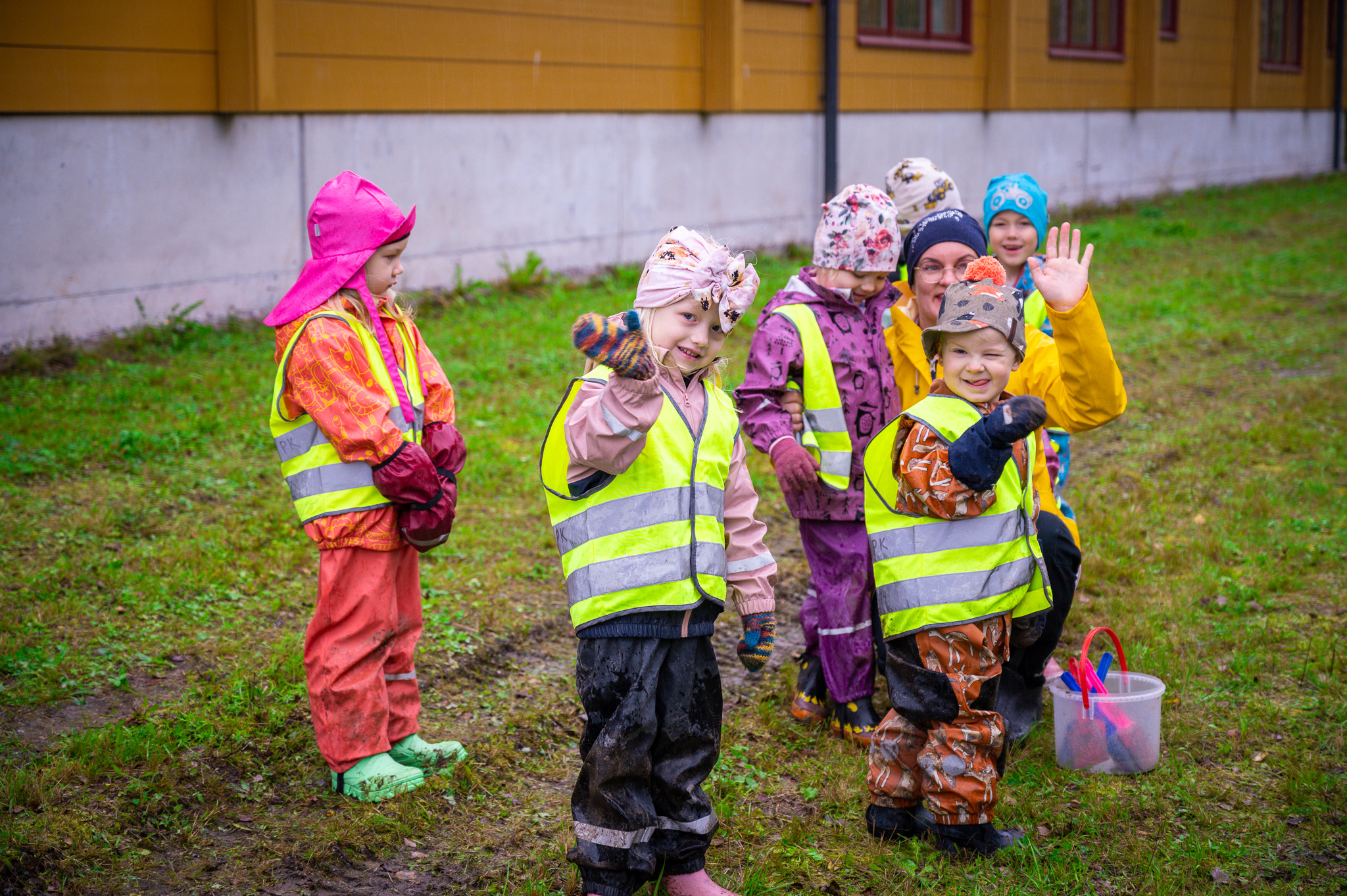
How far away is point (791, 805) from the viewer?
3.69 metres

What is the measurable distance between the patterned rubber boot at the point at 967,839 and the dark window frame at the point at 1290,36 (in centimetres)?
2534

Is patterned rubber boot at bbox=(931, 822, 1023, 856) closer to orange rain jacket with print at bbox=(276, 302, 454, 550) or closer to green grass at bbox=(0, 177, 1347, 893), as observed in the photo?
green grass at bbox=(0, 177, 1347, 893)

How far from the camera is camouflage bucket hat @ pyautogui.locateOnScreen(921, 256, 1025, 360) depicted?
3.16 meters

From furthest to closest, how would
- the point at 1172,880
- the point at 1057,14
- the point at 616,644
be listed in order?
1. the point at 1057,14
2. the point at 1172,880
3. the point at 616,644

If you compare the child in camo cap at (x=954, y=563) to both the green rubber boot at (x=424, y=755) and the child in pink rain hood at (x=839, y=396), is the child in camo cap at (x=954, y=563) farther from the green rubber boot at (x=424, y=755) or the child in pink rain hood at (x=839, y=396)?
the green rubber boot at (x=424, y=755)

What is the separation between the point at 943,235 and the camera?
154 inches

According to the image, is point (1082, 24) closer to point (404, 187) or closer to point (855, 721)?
point (404, 187)

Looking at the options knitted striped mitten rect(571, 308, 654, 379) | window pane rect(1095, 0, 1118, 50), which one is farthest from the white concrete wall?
knitted striped mitten rect(571, 308, 654, 379)

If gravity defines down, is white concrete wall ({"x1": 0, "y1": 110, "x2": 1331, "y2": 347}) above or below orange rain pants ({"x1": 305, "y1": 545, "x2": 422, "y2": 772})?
above

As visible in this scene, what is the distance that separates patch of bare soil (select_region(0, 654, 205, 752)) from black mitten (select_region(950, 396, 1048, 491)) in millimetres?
2756

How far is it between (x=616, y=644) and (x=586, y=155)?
29.0 feet

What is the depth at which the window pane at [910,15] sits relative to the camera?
14.9m

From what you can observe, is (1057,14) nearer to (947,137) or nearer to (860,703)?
(947,137)

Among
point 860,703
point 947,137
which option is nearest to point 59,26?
point 860,703
